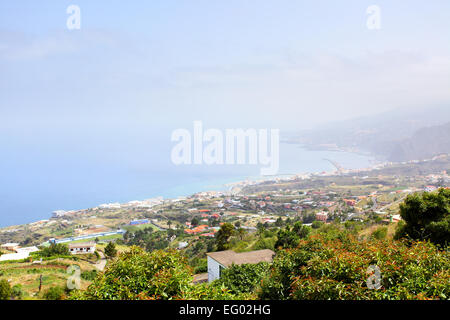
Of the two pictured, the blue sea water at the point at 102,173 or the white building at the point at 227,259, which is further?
the blue sea water at the point at 102,173

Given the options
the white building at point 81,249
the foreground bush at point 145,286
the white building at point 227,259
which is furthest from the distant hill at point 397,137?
the foreground bush at point 145,286

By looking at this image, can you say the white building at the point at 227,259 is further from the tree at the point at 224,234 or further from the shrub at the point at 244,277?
the tree at the point at 224,234

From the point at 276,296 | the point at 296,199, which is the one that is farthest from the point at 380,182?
the point at 276,296

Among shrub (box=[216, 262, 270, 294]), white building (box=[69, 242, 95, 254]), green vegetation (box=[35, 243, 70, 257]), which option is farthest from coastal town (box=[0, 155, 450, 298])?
shrub (box=[216, 262, 270, 294])

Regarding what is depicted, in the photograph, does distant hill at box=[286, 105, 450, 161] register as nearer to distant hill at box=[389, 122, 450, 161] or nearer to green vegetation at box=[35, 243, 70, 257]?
distant hill at box=[389, 122, 450, 161]

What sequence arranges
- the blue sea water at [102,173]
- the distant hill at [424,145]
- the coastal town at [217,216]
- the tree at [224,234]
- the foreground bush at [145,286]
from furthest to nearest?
the distant hill at [424,145]
the blue sea water at [102,173]
the coastal town at [217,216]
the tree at [224,234]
the foreground bush at [145,286]

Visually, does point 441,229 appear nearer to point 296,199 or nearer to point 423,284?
point 423,284
